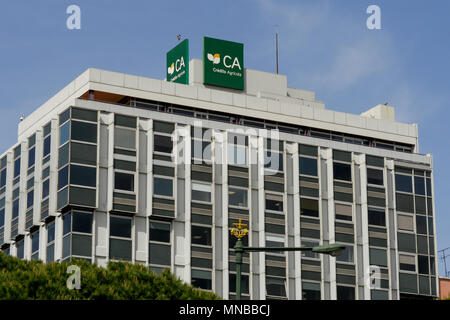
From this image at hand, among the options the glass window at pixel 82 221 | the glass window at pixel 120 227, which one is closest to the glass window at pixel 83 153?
the glass window at pixel 82 221

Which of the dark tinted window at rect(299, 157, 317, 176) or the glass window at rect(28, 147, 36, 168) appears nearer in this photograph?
the glass window at rect(28, 147, 36, 168)

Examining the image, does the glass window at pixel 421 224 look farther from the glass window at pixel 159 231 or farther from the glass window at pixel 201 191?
the glass window at pixel 159 231

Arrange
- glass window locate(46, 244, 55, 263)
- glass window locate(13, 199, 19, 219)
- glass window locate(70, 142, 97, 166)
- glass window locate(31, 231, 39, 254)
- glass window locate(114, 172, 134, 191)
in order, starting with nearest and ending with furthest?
glass window locate(46, 244, 55, 263) < glass window locate(70, 142, 97, 166) < glass window locate(114, 172, 134, 191) < glass window locate(31, 231, 39, 254) < glass window locate(13, 199, 19, 219)

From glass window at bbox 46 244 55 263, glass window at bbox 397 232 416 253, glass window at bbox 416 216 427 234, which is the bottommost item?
glass window at bbox 46 244 55 263

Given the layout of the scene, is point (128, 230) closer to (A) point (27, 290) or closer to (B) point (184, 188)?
(B) point (184, 188)

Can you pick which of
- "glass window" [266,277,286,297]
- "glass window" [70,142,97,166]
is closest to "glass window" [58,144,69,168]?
"glass window" [70,142,97,166]

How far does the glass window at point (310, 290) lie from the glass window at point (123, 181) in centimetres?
1507

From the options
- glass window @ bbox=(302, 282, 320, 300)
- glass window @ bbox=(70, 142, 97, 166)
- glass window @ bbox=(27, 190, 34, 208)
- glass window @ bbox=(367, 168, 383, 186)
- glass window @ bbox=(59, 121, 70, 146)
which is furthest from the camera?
glass window @ bbox=(367, 168, 383, 186)

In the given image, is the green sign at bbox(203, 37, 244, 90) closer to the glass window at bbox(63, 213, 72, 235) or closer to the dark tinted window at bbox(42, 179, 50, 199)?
the dark tinted window at bbox(42, 179, 50, 199)

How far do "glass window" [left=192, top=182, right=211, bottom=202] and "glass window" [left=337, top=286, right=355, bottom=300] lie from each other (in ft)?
39.9

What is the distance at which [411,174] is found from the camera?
295ft

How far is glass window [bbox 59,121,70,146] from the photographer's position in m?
77.5

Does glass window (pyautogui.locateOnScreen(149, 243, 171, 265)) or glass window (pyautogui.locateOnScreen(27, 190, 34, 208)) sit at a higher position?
glass window (pyautogui.locateOnScreen(27, 190, 34, 208))

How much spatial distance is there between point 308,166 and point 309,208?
11.0ft
